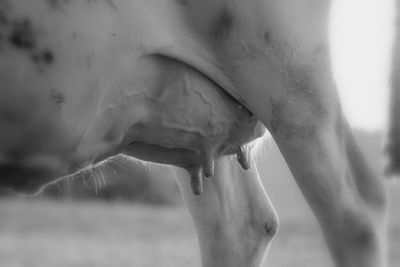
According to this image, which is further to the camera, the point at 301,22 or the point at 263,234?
the point at 263,234

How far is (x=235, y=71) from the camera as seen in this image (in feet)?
7.83

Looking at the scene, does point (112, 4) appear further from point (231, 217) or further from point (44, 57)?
point (231, 217)

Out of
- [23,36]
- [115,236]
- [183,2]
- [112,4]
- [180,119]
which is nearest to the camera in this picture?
[23,36]

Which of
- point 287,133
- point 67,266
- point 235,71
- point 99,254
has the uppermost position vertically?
point 99,254

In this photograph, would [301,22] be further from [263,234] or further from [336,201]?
[263,234]

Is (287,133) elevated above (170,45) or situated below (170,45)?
below

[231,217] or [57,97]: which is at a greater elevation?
[231,217]

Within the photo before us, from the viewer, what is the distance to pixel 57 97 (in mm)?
2121

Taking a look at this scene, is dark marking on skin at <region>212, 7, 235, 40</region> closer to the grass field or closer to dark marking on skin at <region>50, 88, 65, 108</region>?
dark marking on skin at <region>50, 88, 65, 108</region>

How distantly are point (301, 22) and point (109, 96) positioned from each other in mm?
537

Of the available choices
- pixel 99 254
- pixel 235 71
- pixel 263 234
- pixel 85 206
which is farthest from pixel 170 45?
pixel 85 206

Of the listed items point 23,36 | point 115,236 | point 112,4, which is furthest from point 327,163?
point 115,236

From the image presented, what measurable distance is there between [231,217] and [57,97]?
1.01 metres

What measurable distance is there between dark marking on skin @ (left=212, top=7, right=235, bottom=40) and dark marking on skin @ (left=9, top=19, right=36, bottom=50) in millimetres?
505
